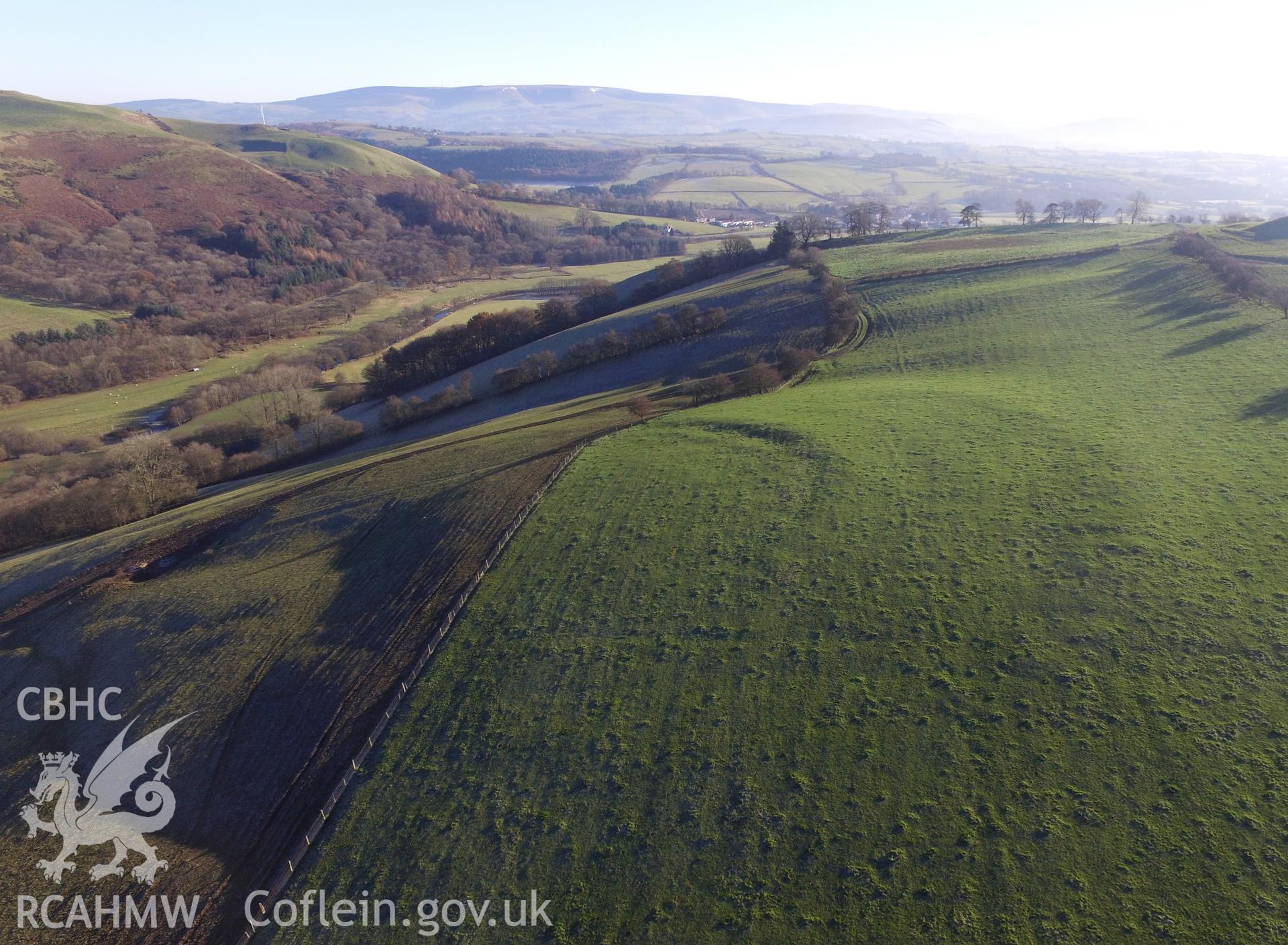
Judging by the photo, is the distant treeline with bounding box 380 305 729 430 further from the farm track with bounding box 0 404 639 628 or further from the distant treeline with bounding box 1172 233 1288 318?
the distant treeline with bounding box 1172 233 1288 318

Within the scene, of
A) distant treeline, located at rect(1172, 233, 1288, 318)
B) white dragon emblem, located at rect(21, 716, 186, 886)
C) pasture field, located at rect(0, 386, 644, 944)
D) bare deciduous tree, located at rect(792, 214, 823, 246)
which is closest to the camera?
white dragon emblem, located at rect(21, 716, 186, 886)

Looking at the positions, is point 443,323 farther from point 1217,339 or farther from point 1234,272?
point 1234,272

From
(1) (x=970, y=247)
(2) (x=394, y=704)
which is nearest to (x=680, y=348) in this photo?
(1) (x=970, y=247)

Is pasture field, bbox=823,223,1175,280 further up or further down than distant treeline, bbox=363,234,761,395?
further up

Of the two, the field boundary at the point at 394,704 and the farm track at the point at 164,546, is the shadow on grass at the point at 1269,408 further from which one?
the farm track at the point at 164,546

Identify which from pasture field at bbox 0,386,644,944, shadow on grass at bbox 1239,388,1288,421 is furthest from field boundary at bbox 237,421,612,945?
shadow on grass at bbox 1239,388,1288,421

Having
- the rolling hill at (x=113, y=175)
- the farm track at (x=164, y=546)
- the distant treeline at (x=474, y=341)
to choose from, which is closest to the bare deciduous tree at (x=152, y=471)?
the farm track at (x=164, y=546)

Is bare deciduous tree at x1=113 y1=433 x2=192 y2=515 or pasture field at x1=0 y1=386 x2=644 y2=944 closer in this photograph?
pasture field at x1=0 y1=386 x2=644 y2=944

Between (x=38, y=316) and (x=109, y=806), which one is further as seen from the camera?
(x=38, y=316)
